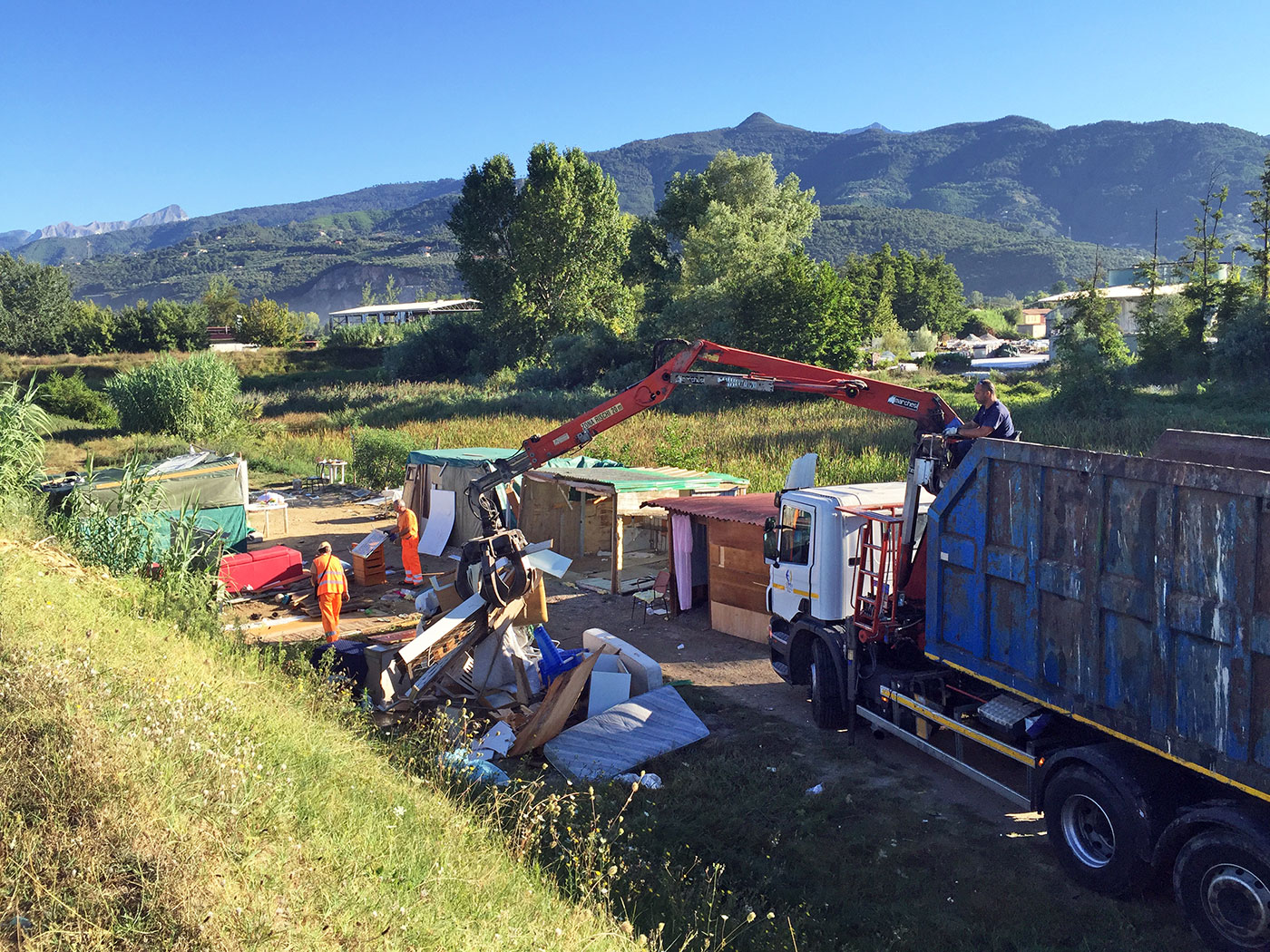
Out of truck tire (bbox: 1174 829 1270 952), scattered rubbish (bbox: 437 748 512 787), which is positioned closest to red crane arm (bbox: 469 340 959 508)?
scattered rubbish (bbox: 437 748 512 787)

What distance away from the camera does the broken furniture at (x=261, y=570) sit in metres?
15.3

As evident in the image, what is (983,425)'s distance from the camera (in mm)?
8773

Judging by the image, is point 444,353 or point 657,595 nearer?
point 657,595

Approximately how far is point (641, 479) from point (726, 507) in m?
3.51

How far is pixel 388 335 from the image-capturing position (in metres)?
74.4

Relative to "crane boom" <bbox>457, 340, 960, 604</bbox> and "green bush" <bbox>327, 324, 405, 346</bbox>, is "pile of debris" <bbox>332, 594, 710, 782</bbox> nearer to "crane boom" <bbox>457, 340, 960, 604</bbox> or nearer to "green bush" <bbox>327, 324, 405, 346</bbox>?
"crane boom" <bbox>457, 340, 960, 604</bbox>

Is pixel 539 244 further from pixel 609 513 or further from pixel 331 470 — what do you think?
pixel 609 513

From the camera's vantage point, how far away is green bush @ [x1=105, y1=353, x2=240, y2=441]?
35.5 m

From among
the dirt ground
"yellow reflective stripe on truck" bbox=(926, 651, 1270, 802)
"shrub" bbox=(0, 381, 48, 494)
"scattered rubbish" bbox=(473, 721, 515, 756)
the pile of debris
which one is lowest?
the dirt ground

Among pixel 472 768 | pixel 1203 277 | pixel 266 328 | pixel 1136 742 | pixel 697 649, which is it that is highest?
pixel 266 328

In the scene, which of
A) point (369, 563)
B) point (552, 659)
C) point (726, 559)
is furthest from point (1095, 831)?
point (369, 563)

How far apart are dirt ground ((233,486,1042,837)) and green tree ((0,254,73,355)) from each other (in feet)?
213

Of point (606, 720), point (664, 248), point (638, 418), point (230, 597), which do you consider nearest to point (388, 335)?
point (664, 248)

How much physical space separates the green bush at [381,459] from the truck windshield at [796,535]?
1892 cm
